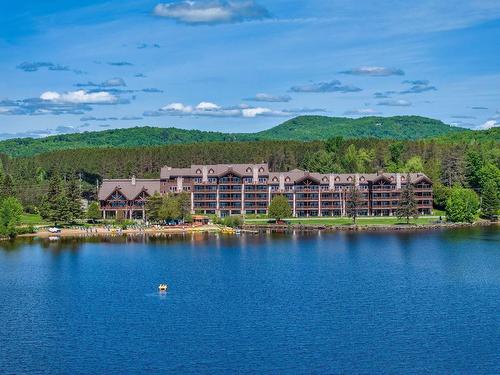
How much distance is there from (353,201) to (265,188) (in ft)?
61.0

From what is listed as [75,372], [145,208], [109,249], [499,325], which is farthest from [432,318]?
[145,208]

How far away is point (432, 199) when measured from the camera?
165 m

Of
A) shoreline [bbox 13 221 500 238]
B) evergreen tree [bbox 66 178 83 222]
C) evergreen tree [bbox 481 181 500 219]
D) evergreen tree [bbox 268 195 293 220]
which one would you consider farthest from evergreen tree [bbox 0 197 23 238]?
evergreen tree [bbox 481 181 500 219]

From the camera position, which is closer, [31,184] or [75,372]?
[75,372]

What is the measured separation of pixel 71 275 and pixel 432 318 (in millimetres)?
41590

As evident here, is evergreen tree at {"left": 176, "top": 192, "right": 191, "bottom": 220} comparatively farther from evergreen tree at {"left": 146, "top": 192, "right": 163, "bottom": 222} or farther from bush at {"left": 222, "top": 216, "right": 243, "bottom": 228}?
bush at {"left": 222, "top": 216, "right": 243, "bottom": 228}

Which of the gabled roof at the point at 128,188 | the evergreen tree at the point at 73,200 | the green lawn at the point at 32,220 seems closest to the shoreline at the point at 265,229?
the evergreen tree at the point at 73,200

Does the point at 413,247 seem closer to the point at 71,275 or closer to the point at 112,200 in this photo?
the point at 71,275

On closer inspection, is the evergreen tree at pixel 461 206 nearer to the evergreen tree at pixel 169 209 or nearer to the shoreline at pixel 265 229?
the shoreline at pixel 265 229

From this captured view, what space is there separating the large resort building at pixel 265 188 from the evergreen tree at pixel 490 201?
11162 millimetres

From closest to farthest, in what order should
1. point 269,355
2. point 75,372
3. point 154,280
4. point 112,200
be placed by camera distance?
point 75,372, point 269,355, point 154,280, point 112,200

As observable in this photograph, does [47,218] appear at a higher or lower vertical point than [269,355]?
higher

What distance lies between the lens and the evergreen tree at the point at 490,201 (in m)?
159

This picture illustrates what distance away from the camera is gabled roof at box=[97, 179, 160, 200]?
153625mm
